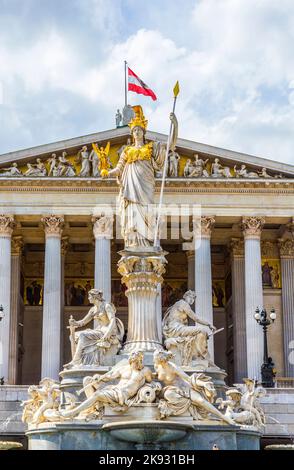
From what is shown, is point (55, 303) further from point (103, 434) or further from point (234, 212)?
point (103, 434)

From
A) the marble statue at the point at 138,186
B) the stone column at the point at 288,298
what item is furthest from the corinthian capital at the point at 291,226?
the marble statue at the point at 138,186

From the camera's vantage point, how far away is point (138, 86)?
4609 cm

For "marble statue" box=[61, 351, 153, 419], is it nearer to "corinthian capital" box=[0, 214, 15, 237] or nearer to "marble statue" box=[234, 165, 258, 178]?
"corinthian capital" box=[0, 214, 15, 237]

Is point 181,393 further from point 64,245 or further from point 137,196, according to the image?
point 64,245

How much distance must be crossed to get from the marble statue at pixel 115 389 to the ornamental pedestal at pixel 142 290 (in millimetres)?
2361

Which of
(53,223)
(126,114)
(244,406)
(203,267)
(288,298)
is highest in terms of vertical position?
(126,114)

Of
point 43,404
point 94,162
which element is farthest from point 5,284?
point 43,404

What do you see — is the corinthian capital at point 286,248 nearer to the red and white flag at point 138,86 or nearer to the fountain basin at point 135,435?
the red and white flag at point 138,86

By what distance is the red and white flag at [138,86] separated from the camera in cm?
4256

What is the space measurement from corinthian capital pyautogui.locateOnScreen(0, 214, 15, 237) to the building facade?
0.07 metres

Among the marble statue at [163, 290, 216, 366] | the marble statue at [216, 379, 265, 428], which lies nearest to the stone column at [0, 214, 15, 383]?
the marble statue at [163, 290, 216, 366]

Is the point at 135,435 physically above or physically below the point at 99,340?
below

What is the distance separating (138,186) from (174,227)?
36309 mm
